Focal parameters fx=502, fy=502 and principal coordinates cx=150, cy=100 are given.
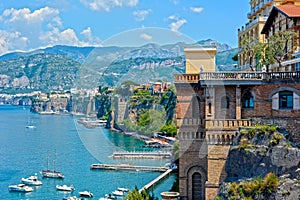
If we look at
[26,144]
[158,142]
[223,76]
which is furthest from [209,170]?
[26,144]

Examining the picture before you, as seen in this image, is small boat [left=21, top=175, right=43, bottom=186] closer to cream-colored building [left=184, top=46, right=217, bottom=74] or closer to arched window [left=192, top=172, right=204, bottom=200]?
arched window [left=192, top=172, right=204, bottom=200]

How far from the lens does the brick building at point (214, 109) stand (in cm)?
3019

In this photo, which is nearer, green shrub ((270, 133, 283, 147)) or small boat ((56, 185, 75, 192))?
green shrub ((270, 133, 283, 147))

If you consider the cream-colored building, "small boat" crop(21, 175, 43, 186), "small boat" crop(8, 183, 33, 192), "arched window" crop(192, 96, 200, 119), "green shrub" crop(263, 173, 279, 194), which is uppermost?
the cream-colored building

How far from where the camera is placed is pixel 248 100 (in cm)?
3142

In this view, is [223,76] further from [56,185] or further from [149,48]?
[56,185]

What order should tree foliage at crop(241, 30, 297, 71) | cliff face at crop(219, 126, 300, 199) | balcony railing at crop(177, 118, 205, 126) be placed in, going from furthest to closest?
tree foliage at crop(241, 30, 297, 71) < balcony railing at crop(177, 118, 205, 126) < cliff face at crop(219, 126, 300, 199)

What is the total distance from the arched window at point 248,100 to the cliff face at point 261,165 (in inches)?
94.8

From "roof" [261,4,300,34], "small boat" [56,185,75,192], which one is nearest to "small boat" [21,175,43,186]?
"small boat" [56,185,75,192]

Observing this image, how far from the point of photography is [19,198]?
57.6 m

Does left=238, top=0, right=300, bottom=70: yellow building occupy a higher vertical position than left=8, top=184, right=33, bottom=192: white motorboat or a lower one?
higher

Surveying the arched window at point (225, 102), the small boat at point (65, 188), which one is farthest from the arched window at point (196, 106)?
the small boat at point (65, 188)

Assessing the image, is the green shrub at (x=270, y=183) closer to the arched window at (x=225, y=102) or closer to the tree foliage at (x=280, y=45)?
the arched window at (x=225, y=102)

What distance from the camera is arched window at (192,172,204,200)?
33.3m
